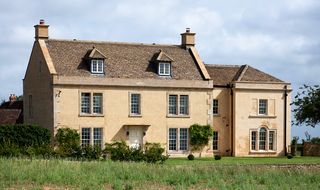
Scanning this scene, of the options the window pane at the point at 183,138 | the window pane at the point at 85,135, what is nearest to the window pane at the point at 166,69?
the window pane at the point at 183,138

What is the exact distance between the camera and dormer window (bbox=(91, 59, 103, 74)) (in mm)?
58562

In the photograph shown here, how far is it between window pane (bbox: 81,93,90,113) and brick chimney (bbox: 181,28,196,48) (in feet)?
34.6

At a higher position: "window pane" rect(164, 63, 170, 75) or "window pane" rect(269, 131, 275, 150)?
"window pane" rect(164, 63, 170, 75)

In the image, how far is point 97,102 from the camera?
5834 cm

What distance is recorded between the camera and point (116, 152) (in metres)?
46.4

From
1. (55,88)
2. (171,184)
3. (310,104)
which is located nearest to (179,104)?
(55,88)

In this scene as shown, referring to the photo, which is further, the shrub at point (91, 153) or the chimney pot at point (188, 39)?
the chimney pot at point (188, 39)

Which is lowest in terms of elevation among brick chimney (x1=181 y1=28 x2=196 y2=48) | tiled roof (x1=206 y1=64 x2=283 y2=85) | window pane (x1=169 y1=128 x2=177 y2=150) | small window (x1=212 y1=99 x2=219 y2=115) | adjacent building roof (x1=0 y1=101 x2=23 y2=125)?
window pane (x1=169 y1=128 x2=177 y2=150)

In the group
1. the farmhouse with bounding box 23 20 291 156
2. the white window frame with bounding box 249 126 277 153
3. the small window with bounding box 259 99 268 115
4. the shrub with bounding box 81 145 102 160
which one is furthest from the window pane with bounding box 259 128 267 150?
the shrub with bounding box 81 145 102 160

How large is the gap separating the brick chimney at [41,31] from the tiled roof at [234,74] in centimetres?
1405

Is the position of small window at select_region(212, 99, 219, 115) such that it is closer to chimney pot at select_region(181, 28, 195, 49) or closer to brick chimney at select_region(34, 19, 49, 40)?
chimney pot at select_region(181, 28, 195, 49)

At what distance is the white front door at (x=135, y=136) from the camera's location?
5922 cm

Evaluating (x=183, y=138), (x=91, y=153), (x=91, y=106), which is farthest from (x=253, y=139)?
(x=91, y=153)

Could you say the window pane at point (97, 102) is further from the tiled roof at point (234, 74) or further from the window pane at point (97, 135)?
the tiled roof at point (234, 74)
